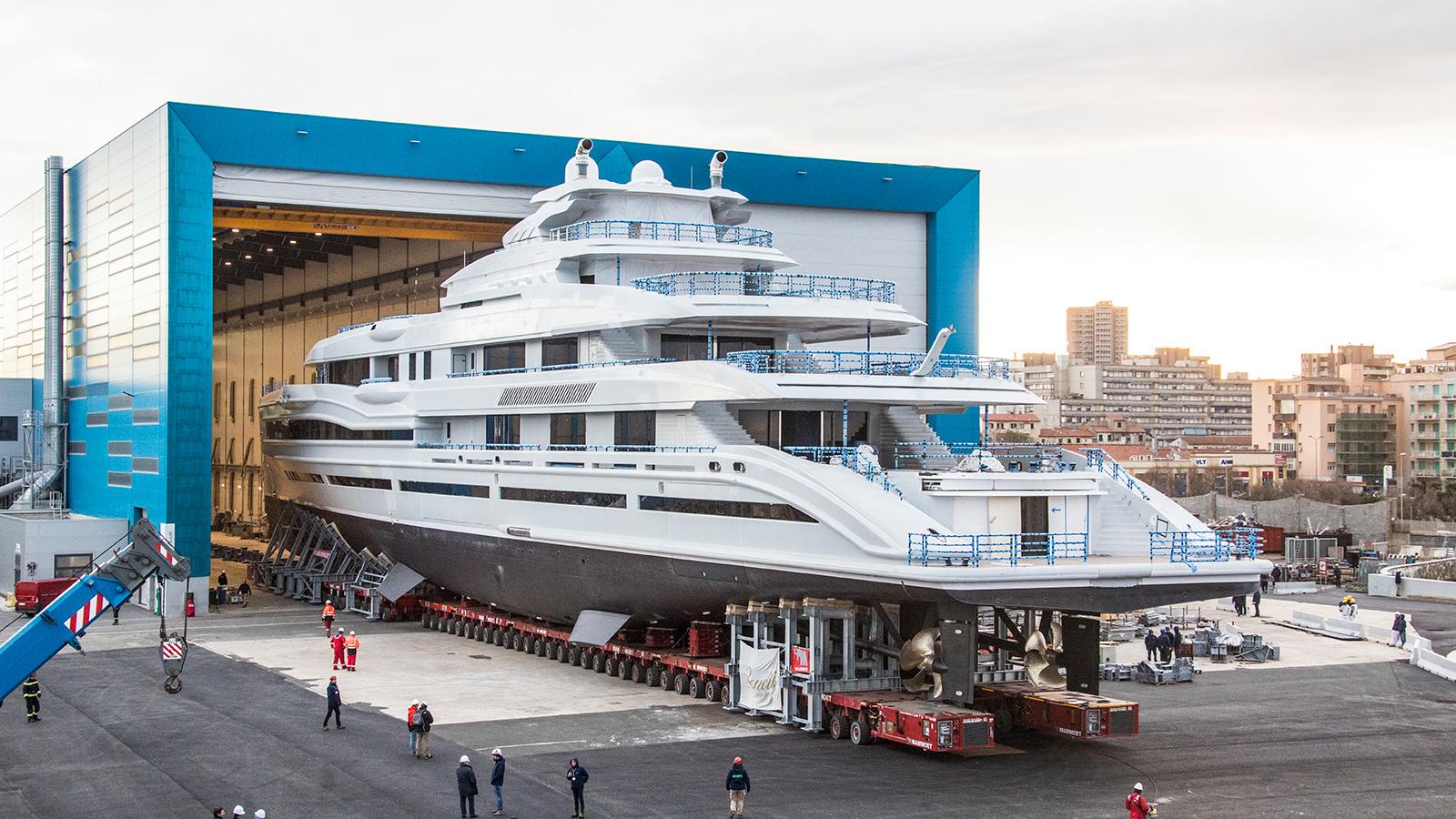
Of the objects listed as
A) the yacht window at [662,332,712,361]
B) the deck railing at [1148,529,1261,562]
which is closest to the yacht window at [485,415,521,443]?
the yacht window at [662,332,712,361]

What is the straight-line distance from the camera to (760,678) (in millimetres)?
27250

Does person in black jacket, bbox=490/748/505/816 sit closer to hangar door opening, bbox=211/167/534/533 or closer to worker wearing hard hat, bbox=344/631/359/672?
worker wearing hard hat, bbox=344/631/359/672

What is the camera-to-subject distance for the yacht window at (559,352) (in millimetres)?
34438

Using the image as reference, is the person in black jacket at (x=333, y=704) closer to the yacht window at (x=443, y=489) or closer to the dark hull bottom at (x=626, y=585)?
the dark hull bottom at (x=626, y=585)

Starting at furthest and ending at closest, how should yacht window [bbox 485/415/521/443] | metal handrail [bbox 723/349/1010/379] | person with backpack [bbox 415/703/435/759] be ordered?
yacht window [bbox 485/415/521/443] → metal handrail [bbox 723/349/1010/379] → person with backpack [bbox 415/703/435/759]

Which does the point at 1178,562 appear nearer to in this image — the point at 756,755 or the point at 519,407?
the point at 756,755

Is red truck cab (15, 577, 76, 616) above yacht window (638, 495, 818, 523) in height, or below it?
below

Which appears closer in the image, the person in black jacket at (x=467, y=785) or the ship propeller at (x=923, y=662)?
the person in black jacket at (x=467, y=785)

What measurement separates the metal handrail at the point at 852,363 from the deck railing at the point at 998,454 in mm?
1463

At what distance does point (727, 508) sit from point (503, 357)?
11.2 meters

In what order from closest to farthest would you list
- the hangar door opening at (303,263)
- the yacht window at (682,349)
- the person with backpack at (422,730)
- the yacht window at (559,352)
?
1. the person with backpack at (422,730)
2. the yacht window at (682,349)
3. the yacht window at (559,352)
4. the hangar door opening at (303,263)

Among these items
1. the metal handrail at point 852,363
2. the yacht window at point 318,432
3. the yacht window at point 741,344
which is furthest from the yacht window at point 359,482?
the metal handrail at point 852,363

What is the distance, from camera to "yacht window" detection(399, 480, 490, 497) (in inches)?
1421

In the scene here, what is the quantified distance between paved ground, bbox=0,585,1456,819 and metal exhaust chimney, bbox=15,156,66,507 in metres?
21.9
